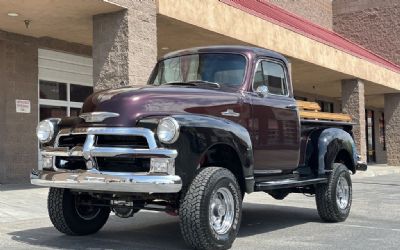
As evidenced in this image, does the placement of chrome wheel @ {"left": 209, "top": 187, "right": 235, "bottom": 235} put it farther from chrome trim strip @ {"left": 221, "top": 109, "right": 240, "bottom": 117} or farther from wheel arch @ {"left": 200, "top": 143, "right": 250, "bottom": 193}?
chrome trim strip @ {"left": 221, "top": 109, "right": 240, "bottom": 117}

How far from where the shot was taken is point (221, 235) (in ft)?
20.0

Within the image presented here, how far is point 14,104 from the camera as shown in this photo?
14680mm

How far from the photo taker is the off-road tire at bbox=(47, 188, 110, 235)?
694 cm

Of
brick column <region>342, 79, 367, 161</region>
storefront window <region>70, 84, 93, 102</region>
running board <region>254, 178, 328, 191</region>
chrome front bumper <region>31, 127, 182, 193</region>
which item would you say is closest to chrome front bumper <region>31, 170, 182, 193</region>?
chrome front bumper <region>31, 127, 182, 193</region>

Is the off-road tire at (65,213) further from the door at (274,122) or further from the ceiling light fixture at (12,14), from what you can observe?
the ceiling light fixture at (12,14)

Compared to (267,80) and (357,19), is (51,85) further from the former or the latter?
(357,19)

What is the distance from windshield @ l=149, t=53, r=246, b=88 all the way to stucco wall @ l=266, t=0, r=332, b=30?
1853 cm

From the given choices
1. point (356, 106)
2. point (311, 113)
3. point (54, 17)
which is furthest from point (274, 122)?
A: point (356, 106)

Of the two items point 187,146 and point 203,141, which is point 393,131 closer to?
point 203,141

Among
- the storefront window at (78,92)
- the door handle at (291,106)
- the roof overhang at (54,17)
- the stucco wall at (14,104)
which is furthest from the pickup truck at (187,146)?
the storefront window at (78,92)

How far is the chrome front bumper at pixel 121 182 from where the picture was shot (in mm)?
5543

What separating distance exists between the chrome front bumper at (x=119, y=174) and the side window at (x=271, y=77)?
2.23 m

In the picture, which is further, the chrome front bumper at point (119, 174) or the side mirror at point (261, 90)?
the side mirror at point (261, 90)

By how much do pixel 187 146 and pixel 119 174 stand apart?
30.2 inches
